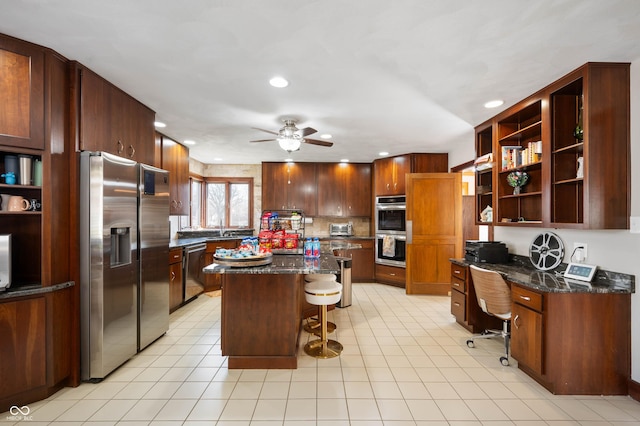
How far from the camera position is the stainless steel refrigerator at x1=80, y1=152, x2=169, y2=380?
2262 millimetres

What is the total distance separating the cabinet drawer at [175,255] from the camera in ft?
12.7

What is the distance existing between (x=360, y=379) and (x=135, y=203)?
2.57 meters

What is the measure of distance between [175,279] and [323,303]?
244cm

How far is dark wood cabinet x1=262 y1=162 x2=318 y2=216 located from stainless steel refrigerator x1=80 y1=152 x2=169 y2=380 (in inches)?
126

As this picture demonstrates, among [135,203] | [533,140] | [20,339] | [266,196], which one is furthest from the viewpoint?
[266,196]

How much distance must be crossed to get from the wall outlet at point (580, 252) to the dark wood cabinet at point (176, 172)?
4.90 metres

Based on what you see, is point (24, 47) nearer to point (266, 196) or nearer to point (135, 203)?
point (135, 203)

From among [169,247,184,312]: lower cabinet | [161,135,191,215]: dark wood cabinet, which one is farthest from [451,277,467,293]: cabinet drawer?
[161,135,191,215]: dark wood cabinet

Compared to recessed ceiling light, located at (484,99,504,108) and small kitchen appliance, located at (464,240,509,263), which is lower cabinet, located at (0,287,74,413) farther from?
recessed ceiling light, located at (484,99,504,108)

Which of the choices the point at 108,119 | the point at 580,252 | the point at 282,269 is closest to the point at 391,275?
the point at 580,252

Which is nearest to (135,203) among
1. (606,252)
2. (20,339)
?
(20,339)

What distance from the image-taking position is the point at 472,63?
2195 mm

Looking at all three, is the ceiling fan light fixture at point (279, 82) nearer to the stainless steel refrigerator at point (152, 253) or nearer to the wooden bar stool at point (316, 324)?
the stainless steel refrigerator at point (152, 253)

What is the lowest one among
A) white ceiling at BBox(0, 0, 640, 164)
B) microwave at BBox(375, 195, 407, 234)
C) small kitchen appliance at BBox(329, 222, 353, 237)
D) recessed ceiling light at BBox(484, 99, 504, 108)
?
small kitchen appliance at BBox(329, 222, 353, 237)
